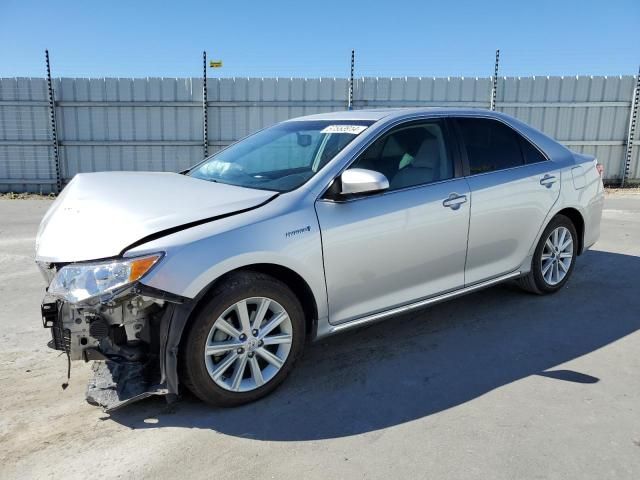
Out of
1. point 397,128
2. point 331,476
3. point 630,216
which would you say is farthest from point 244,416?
point 630,216

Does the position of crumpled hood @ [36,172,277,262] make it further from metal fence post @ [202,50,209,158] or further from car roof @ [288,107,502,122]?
metal fence post @ [202,50,209,158]

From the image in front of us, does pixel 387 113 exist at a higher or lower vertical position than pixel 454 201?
higher

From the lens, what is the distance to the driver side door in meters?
3.26

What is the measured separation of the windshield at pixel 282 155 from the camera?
3516mm

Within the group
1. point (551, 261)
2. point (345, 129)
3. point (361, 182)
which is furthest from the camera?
point (551, 261)

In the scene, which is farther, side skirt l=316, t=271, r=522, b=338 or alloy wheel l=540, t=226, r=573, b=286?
alloy wheel l=540, t=226, r=573, b=286

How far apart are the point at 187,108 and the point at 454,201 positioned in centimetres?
954

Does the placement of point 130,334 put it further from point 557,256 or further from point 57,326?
point 557,256

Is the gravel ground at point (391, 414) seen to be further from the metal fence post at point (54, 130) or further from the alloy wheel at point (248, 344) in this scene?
the metal fence post at point (54, 130)

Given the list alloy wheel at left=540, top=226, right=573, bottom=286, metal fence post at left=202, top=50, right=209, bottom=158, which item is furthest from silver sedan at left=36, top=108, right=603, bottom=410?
metal fence post at left=202, top=50, right=209, bottom=158

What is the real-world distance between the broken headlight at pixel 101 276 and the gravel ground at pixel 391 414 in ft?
2.58

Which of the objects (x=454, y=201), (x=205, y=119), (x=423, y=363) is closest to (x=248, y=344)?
(x=423, y=363)

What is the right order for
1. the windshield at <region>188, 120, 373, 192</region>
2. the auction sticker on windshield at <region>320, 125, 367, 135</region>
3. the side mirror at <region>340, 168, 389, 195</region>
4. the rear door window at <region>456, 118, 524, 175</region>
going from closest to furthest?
the side mirror at <region>340, 168, 389, 195</region>
the windshield at <region>188, 120, 373, 192</region>
the auction sticker on windshield at <region>320, 125, 367, 135</region>
the rear door window at <region>456, 118, 524, 175</region>

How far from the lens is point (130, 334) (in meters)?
2.79
